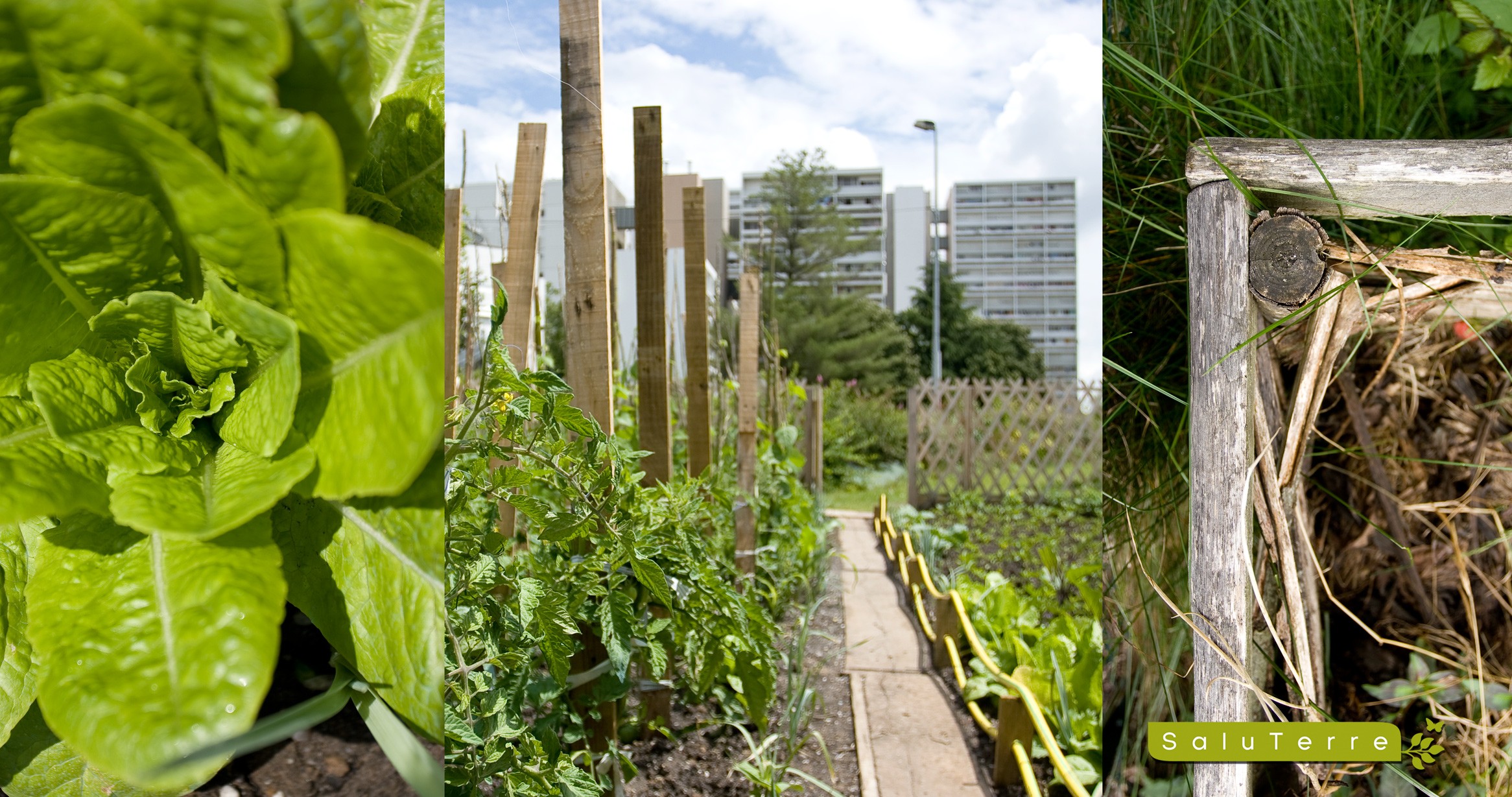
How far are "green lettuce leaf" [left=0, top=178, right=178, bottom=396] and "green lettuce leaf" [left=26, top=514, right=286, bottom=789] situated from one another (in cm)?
7

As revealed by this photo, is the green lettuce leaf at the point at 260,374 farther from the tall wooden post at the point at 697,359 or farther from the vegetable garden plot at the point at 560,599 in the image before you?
the tall wooden post at the point at 697,359

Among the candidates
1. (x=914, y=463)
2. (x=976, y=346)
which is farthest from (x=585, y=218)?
(x=976, y=346)

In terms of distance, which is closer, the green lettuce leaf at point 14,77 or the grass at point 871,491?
the green lettuce leaf at point 14,77

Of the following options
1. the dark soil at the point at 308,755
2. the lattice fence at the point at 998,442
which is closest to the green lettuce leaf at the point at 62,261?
the dark soil at the point at 308,755

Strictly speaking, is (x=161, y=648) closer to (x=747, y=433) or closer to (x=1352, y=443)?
(x=1352, y=443)

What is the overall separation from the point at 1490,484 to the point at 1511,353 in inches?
7.4

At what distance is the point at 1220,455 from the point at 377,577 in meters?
0.66

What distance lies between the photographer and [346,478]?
19cm

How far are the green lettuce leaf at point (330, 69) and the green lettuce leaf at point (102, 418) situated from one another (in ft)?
0.37

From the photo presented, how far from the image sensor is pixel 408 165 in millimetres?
248

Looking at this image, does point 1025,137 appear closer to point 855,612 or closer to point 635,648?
point 635,648

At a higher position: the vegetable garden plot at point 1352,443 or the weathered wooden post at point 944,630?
the vegetable garden plot at point 1352,443

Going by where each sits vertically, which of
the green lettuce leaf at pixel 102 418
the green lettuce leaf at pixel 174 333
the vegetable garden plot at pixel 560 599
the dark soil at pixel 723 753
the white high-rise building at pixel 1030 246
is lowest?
the dark soil at pixel 723 753

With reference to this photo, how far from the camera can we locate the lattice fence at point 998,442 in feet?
10.00
